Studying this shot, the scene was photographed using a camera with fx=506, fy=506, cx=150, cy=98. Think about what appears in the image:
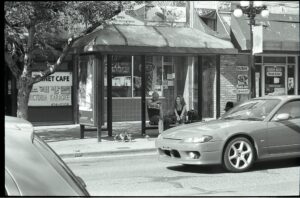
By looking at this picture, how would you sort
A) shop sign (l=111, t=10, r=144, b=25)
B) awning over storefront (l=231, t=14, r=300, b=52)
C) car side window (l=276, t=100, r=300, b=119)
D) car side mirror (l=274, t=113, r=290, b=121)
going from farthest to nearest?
awning over storefront (l=231, t=14, r=300, b=52), shop sign (l=111, t=10, r=144, b=25), car side window (l=276, t=100, r=300, b=119), car side mirror (l=274, t=113, r=290, b=121)

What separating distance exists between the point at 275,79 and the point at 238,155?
1375 centimetres

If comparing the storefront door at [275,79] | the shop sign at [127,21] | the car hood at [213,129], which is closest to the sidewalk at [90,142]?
the car hood at [213,129]

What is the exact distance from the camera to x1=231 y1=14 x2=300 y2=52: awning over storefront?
18781 millimetres

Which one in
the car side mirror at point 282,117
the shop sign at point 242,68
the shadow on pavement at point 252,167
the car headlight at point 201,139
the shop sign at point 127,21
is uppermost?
the shop sign at point 127,21

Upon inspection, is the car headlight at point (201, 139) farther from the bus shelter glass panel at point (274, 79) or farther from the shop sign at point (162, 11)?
the bus shelter glass panel at point (274, 79)

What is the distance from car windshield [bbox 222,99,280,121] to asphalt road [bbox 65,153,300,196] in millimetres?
890

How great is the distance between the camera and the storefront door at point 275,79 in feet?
69.6

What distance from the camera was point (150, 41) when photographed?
13.6 metres

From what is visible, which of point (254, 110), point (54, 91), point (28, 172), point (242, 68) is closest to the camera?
point (28, 172)

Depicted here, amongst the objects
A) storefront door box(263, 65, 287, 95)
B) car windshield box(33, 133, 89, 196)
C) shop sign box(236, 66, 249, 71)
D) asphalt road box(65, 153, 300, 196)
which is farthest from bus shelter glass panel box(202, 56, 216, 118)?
car windshield box(33, 133, 89, 196)

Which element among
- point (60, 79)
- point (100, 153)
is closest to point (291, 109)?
point (100, 153)

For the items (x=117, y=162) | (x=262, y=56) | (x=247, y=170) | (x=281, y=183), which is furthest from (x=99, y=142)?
(x=262, y=56)

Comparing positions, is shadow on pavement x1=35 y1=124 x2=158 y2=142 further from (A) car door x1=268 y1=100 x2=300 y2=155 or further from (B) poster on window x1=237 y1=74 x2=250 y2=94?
(A) car door x1=268 y1=100 x2=300 y2=155

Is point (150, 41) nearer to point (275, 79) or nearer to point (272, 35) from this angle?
point (272, 35)
